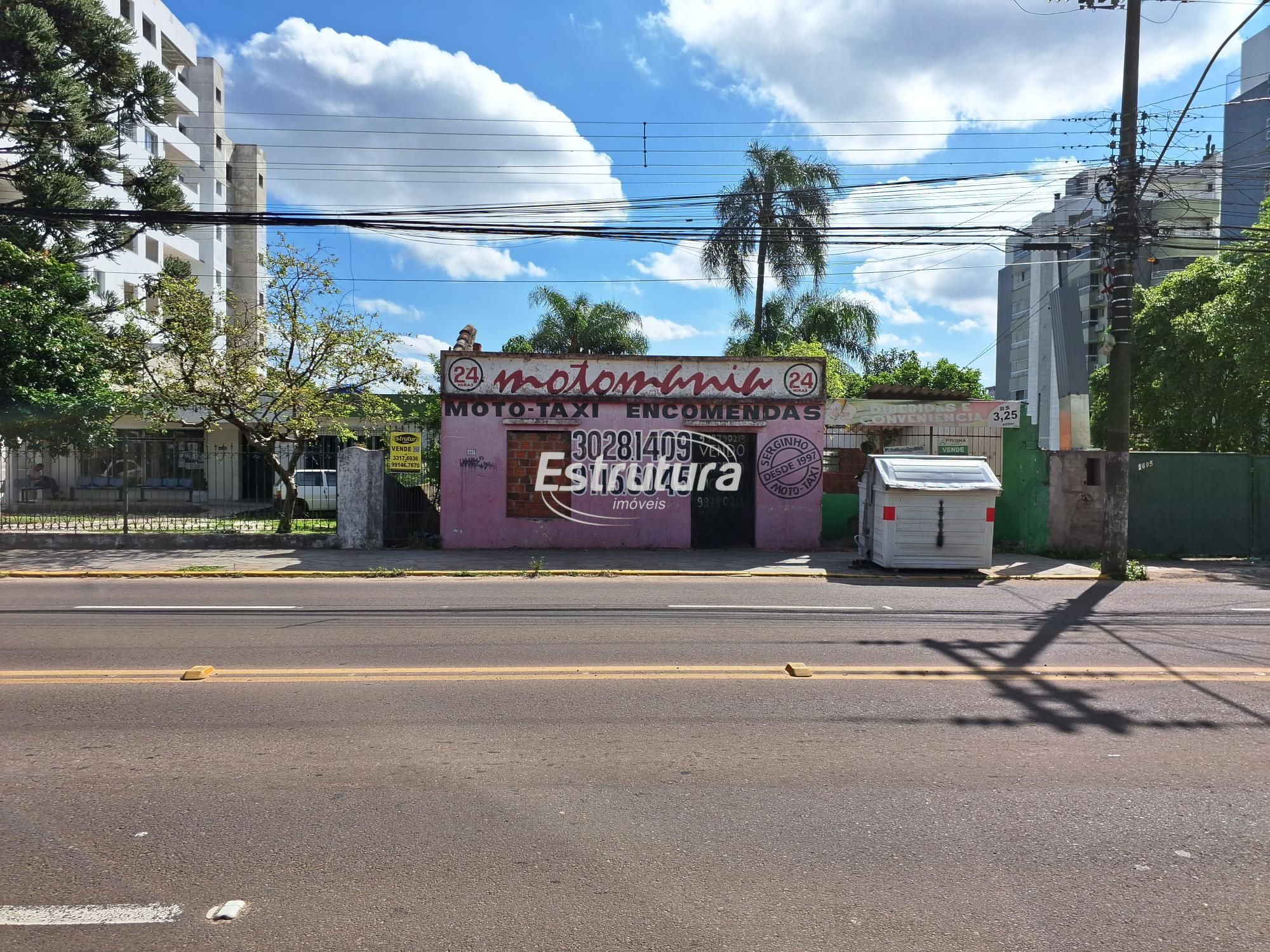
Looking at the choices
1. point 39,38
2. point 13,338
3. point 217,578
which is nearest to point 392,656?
point 217,578

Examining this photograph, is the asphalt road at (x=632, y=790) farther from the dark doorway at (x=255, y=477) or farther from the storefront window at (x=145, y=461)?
the dark doorway at (x=255, y=477)

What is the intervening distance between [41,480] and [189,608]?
941 cm

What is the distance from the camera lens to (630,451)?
17125mm

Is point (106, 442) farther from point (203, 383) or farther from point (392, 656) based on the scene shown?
point (392, 656)

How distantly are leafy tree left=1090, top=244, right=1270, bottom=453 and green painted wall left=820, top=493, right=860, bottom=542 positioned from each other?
11.6m

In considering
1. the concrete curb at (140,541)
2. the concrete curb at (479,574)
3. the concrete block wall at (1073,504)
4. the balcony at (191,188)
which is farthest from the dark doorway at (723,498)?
the balcony at (191,188)

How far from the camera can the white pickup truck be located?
76.6ft

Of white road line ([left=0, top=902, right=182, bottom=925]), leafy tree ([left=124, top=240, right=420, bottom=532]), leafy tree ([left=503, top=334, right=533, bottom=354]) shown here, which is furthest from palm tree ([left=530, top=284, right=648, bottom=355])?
white road line ([left=0, top=902, right=182, bottom=925])

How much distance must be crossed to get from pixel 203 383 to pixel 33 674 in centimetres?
1242

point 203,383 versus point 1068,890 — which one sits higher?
point 203,383

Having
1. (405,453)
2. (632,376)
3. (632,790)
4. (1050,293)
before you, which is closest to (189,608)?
(405,453)

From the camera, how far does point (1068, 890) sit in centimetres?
365

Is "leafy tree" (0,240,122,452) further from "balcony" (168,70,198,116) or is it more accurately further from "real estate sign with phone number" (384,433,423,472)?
"balcony" (168,70,198,116)

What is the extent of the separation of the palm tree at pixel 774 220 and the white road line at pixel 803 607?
19.5 meters
